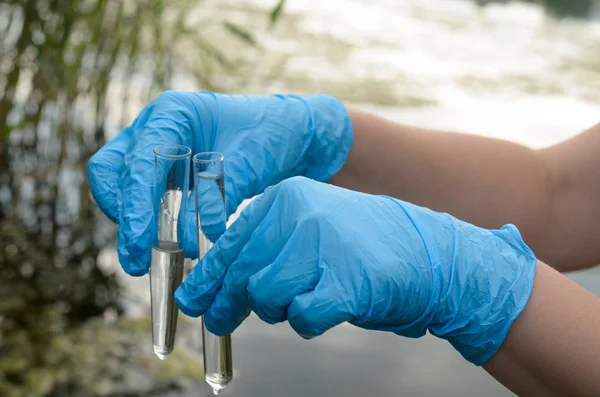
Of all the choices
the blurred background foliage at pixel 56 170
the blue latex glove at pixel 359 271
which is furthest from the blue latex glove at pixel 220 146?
the blurred background foliage at pixel 56 170

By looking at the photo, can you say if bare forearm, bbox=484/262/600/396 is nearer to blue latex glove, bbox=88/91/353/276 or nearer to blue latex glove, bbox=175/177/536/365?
blue latex glove, bbox=175/177/536/365

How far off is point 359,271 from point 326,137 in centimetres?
43

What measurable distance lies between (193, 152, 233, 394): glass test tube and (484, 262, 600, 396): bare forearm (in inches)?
13.5

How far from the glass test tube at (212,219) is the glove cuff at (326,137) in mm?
352

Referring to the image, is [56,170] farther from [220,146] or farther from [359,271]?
[359,271]

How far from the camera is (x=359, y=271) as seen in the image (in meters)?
0.78

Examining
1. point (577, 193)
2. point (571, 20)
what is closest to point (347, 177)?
point (577, 193)

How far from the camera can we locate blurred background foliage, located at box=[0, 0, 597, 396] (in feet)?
6.35

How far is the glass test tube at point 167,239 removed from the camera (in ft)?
2.70

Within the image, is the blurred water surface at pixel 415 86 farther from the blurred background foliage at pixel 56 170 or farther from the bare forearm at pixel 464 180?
the bare forearm at pixel 464 180

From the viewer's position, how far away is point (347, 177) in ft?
3.99

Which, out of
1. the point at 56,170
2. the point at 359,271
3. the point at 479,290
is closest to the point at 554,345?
the point at 479,290

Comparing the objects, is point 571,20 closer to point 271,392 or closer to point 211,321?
point 271,392

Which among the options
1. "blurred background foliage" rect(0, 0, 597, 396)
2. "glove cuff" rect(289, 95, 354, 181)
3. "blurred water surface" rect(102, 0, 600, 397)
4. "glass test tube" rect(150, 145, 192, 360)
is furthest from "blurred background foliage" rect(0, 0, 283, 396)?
"glass test tube" rect(150, 145, 192, 360)
